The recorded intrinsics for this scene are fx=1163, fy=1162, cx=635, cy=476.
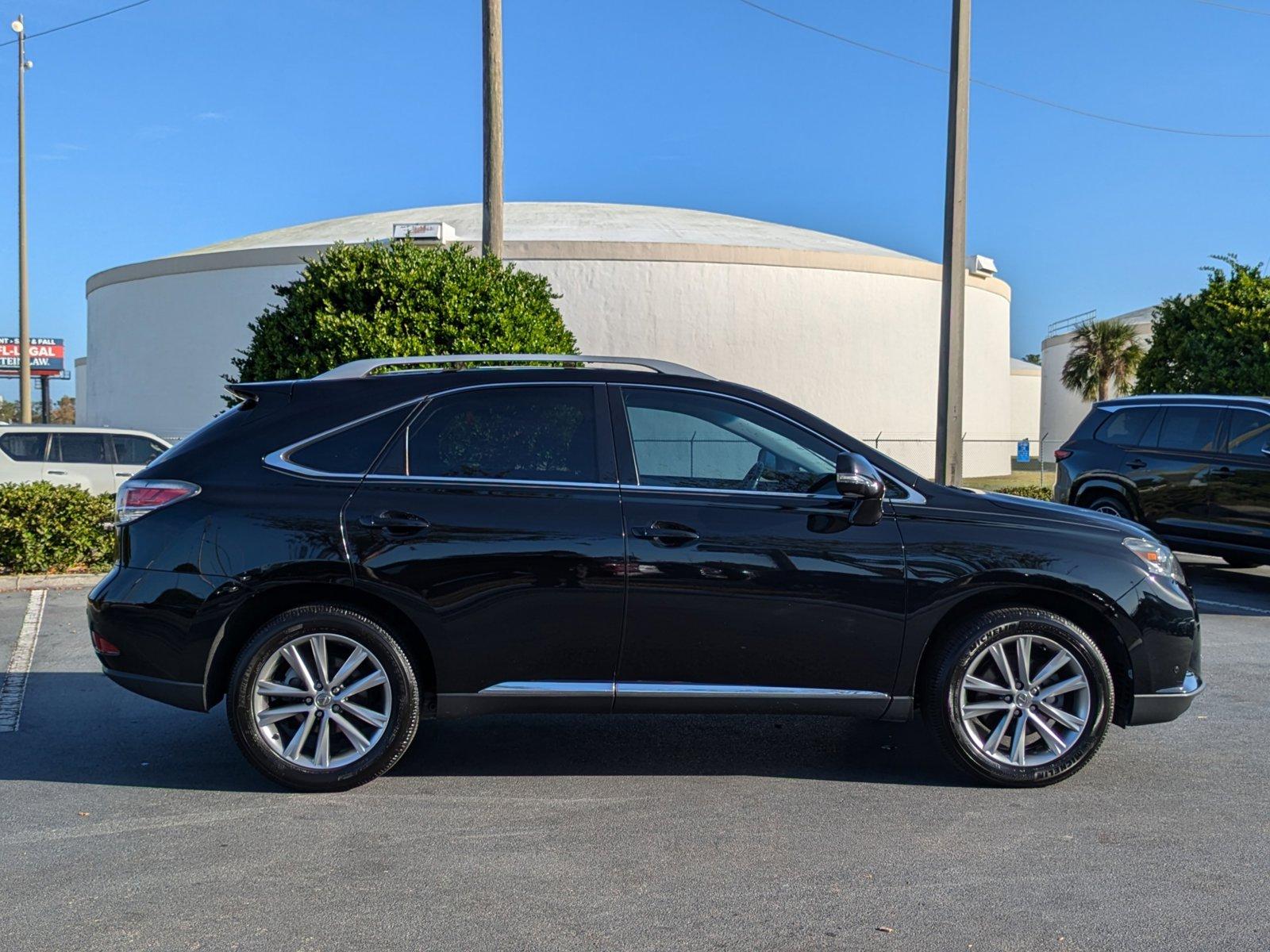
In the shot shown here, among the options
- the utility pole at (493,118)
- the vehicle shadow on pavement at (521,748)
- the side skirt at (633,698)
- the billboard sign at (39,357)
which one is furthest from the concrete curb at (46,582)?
the billboard sign at (39,357)

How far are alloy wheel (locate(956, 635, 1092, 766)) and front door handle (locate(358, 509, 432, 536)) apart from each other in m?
2.35

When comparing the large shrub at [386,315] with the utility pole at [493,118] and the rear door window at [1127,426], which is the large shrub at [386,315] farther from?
the rear door window at [1127,426]

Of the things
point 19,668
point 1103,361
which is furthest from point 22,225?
point 1103,361

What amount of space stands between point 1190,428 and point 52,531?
1089 cm

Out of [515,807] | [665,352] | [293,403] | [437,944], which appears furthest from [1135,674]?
[665,352]

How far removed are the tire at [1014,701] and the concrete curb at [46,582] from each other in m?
8.15

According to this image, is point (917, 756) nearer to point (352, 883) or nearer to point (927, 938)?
point (927, 938)

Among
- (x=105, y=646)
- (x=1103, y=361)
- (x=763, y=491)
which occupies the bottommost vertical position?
(x=105, y=646)

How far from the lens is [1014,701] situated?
193 inches

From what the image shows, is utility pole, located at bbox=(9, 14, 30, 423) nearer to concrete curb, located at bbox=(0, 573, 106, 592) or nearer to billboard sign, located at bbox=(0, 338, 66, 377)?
concrete curb, located at bbox=(0, 573, 106, 592)

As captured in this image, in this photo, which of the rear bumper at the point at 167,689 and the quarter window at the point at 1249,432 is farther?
the quarter window at the point at 1249,432

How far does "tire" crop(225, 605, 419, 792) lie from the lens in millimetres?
4754

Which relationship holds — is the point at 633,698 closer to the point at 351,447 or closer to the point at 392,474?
the point at 392,474

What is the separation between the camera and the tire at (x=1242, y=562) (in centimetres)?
1088
